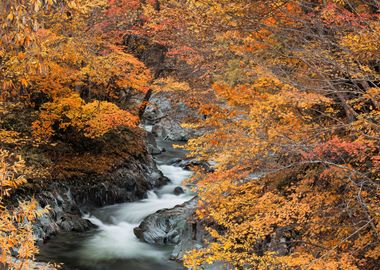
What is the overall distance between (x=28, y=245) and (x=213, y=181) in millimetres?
6295

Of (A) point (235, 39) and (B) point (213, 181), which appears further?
(A) point (235, 39)

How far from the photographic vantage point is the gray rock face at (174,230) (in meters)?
12.9

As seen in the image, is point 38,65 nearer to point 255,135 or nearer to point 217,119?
point 255,135

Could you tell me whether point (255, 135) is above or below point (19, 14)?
below

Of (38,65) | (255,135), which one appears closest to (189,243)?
(255,135)

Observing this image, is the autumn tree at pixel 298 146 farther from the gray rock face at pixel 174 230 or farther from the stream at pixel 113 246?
the stream at pixel 113 246

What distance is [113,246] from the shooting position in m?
14.0

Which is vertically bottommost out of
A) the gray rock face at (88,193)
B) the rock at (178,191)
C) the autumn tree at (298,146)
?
the rock at (178,191)

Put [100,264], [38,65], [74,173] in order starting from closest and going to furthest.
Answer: [38,65], [100,264], [74,173]

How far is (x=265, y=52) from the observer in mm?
12023

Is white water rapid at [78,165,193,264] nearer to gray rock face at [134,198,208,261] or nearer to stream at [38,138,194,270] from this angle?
stream at [38,138,194,270]

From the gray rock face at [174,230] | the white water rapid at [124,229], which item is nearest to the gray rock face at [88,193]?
the white water rapid at [124,229]

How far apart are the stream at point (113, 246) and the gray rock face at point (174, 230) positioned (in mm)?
330

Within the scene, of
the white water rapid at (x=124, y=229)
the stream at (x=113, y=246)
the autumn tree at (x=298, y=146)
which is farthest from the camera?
the white water rapid at (x=124, y=229)
